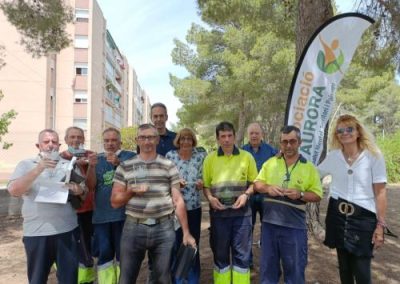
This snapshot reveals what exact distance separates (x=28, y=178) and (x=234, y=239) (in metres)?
2.05

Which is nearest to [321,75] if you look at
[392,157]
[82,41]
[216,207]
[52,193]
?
[216,207]

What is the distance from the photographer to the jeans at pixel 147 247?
334cm

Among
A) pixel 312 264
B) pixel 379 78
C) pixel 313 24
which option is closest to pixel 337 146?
pixel 312 264

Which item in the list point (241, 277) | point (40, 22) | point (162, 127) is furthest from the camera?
point (40, 22)

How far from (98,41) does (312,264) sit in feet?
133

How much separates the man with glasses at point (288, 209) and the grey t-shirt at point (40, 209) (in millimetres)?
1806

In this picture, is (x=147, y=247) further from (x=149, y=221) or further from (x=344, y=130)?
(x=344, y=130)

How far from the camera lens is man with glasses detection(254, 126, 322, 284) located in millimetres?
3506

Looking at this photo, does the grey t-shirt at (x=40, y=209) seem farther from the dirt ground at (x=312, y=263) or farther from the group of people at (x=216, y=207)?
the dirt ground at (x=312, y=263)

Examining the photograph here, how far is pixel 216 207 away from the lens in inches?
155

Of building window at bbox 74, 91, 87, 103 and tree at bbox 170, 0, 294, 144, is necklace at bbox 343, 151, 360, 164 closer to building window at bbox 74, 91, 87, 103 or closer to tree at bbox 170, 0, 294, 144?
tree at bbox 170, 0, 294, 144

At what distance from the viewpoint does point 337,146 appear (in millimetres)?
3686

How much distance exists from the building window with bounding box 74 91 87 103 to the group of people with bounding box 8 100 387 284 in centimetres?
3592

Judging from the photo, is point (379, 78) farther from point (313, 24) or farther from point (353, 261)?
point (353, 261)
